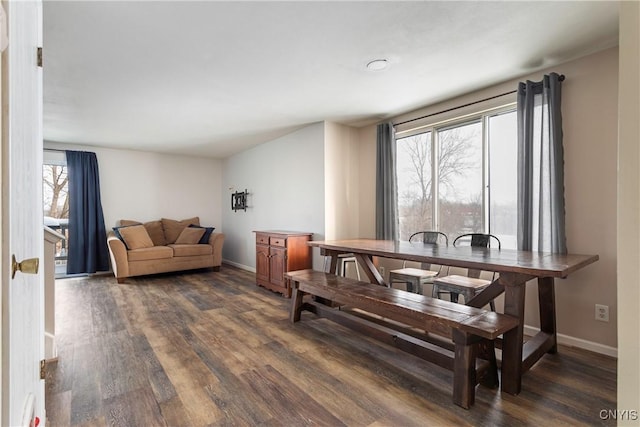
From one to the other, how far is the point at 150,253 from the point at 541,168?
17.1 feet

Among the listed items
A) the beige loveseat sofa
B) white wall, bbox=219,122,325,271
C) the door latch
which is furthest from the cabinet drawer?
the door latch

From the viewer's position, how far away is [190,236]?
557 cm

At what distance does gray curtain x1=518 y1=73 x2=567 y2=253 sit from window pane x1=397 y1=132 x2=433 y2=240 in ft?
3.51

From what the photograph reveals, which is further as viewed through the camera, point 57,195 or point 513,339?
point 57,195

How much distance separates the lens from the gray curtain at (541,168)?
252cm

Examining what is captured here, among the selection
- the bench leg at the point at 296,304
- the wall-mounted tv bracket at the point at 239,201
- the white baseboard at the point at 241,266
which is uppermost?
the wall-mounted tv bracket at the point at 239,201

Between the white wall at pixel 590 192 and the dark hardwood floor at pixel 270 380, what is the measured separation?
0.25 meters

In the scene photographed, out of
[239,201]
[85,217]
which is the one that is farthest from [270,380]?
[85,217]

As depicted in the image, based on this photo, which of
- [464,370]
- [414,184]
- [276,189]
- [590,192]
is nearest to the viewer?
[464,370]

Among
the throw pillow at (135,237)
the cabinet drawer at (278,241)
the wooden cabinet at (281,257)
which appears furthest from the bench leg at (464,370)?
the throw pillow at (135,237)

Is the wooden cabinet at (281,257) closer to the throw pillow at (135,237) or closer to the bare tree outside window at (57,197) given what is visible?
the throw pillow at (135,237)

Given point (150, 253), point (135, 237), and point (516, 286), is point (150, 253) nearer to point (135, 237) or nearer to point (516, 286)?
point (135, 237)

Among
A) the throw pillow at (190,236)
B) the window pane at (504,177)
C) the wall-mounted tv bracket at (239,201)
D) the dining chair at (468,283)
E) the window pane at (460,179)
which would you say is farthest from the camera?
the wall-mounted tv bracket at (239,201)

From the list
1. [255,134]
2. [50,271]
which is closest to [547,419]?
[50,271]
